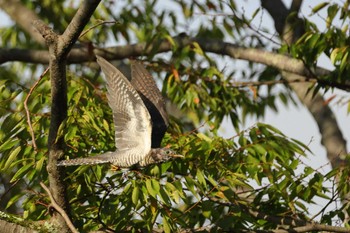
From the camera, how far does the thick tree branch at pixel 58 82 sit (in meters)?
3.99

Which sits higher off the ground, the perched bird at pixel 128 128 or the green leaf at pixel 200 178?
the perched bird at pixel 128 128

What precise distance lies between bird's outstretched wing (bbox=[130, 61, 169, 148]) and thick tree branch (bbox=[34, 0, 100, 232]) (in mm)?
753

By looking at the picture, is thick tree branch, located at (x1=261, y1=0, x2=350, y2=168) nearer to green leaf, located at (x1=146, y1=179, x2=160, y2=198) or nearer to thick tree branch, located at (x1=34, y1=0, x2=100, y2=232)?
green leaf, located at (x1=146, y1=179, x2=160, y2=198)

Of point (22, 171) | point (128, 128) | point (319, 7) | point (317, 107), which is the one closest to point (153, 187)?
point (128, 128)

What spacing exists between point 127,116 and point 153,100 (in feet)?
2.04

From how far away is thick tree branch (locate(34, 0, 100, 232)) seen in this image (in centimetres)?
399

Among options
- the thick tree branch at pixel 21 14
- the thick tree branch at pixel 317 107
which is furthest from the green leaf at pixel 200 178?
the thick tree branch at pixel 21 14

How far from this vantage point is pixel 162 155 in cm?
479

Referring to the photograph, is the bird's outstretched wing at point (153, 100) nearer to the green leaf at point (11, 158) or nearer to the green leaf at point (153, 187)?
the green leaf at point (153, 187)

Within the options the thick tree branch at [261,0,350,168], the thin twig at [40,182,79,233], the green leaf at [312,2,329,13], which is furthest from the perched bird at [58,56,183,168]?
the thick tree branch at [261,0,350,168]

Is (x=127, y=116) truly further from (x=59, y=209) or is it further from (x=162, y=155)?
(x=59, y=209)

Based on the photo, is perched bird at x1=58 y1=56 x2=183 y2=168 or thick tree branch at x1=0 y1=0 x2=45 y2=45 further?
thick tree branch at x1=0 y1=0 x2=45 y2=45

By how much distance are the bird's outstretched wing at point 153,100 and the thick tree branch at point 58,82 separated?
2.47 ft

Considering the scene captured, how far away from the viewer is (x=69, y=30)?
4027 mm
